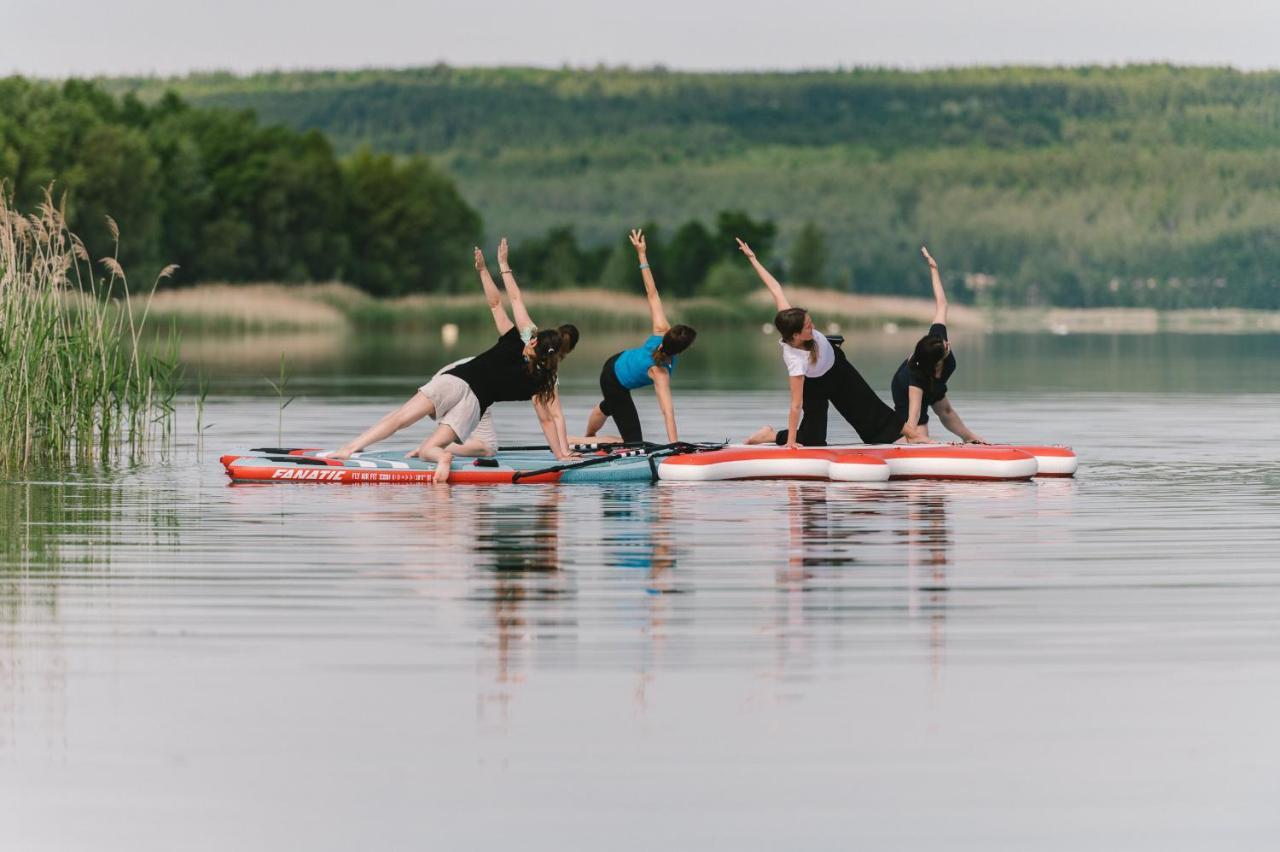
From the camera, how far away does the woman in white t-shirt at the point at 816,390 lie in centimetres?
1672

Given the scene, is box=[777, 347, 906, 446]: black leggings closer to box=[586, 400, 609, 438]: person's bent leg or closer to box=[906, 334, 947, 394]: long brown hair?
box=[906, 334, 947, 394]: long brown hair

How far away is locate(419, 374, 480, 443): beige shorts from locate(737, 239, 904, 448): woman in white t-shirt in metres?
2.24

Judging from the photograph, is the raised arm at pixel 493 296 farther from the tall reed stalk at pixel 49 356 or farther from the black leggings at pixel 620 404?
the tall reed stalk at pixel 49 356

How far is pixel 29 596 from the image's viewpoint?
1065cm

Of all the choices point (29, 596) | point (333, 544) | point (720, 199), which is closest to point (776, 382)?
point (333, 544)

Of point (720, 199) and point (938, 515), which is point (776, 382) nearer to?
point (938, 515)

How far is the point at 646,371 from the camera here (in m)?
17.9

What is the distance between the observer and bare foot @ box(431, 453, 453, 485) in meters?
16.0

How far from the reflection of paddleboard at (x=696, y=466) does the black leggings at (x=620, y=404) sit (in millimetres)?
1309

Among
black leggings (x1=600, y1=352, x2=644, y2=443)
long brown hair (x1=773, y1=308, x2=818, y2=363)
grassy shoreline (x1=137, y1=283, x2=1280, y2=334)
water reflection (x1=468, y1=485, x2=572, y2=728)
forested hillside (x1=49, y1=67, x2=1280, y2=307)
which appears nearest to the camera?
water reflection (x1=468, y1=485, x2=572, y2=728)

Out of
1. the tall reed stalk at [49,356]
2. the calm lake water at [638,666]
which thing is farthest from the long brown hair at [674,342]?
the tall reed stalk at [49,356]

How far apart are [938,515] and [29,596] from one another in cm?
597

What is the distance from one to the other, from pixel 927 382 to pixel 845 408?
0.63m

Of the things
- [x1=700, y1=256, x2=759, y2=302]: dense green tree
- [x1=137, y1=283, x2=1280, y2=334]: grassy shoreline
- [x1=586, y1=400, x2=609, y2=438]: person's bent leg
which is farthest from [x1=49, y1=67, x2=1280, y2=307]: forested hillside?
[x1=586, y1=400, x2=609, y2=438]: person's bent leg
